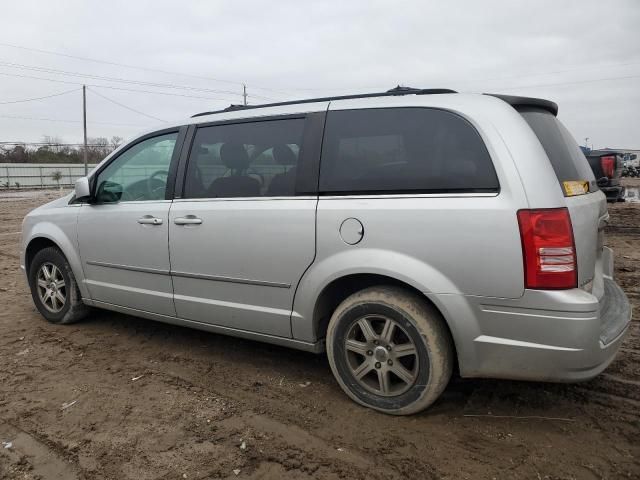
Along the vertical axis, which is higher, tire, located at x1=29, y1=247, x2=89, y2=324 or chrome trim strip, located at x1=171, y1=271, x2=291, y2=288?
chrome trim strip, located at x1=171, y1=271, x2=291, y2=288

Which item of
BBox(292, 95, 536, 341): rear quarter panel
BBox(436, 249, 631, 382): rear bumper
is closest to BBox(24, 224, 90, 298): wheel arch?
BBox(292, 95, 536, 341): rear quarter panel

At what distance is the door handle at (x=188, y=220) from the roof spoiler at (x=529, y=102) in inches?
79.0

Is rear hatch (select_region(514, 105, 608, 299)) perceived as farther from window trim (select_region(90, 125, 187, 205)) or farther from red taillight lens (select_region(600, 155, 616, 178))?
red taillight lens (select_region(600, 155, 616, 178))

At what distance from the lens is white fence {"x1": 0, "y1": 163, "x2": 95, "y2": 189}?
37219mm

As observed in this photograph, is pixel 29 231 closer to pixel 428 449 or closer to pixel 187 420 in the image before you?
pixel 187 420

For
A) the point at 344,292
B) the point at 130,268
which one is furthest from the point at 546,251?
the point at 130,268

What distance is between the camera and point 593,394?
300cm

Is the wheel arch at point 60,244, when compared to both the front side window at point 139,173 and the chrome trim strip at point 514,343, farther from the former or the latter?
the chrome trim strip at point 514,343

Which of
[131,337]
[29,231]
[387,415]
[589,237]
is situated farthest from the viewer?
[29,231]

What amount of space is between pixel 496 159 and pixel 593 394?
164cm

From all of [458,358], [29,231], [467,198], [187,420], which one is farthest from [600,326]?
[29,231]

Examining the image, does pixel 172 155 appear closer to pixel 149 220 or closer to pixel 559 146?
pixel 149 220

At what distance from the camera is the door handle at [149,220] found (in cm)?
361

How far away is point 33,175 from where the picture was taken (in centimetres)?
3897
